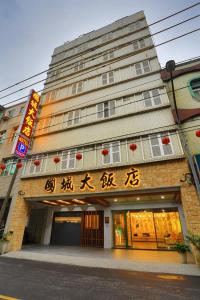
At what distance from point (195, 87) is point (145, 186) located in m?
9.10

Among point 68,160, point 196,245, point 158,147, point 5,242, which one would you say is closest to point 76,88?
point 68,160

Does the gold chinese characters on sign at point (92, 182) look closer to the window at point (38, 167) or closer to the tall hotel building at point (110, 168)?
the tall hotel building at point (110, 168)

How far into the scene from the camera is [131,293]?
4.68 m

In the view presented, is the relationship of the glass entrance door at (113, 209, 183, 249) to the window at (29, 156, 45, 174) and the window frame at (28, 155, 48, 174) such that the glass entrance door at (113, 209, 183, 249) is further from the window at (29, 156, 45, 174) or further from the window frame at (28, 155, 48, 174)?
the window at (29, 156, 45, 174)

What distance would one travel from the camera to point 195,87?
1251 cm

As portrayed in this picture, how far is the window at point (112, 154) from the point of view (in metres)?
10.8

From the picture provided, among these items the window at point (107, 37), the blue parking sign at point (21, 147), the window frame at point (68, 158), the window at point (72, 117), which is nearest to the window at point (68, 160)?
the window frame at point (68, 158)

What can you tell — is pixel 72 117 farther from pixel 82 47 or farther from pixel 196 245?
pixel 82 47

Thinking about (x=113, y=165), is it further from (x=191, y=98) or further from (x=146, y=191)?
(x=191, y=98)

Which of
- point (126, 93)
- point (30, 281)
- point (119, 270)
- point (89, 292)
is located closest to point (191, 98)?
point (126, 93)

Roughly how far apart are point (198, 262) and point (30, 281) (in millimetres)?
6629

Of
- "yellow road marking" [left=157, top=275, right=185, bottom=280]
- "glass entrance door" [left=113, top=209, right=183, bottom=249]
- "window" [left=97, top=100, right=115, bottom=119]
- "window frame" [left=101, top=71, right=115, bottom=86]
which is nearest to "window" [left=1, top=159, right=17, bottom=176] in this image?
"window" [left=97, top=100, right=115, bottom=119]

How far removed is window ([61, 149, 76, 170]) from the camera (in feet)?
39.3

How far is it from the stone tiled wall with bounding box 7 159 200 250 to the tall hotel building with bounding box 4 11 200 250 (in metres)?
0.05
